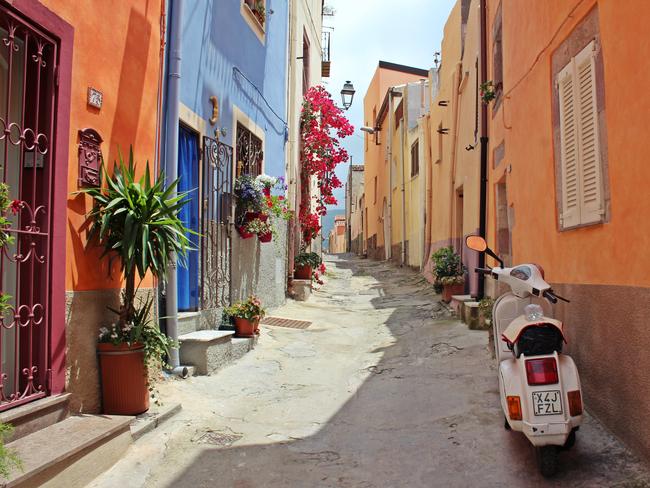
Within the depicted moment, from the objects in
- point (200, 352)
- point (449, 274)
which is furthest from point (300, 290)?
point (200, 352)

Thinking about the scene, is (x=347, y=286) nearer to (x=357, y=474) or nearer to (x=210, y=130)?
(x=210, y=130)

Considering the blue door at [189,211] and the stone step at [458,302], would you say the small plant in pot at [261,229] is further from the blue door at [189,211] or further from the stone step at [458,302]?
the stone step at [458,302]

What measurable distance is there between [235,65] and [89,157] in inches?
174

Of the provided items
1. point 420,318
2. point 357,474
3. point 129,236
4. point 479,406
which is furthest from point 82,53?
point 420,318

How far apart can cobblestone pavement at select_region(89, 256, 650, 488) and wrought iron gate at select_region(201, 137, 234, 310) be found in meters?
0.94

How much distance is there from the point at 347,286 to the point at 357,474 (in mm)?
12021

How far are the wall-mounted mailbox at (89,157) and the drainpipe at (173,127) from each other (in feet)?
4.12

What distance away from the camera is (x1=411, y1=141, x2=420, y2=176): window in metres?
18.4

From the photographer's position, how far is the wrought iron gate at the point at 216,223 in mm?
7152

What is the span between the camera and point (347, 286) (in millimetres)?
15812

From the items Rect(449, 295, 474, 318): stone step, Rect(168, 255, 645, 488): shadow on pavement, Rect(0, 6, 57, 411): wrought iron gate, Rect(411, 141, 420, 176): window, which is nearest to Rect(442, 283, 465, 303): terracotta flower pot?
Rect(449, 295, 474, 318): stone step

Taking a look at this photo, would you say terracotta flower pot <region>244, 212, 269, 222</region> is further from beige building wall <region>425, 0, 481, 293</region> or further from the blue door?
beige building wall <region>425, 0, 481, 293</region>

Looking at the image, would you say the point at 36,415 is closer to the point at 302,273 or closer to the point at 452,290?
the point at 452,290

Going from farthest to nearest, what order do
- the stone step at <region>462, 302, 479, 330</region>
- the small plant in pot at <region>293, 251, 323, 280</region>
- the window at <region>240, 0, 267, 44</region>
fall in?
the small plant in pot at <region>293, 251, 323, 280</region> < the window at <region>240, 0, 267, 44</region> < the stone step at <region>462, 302, 479, 330</region>
